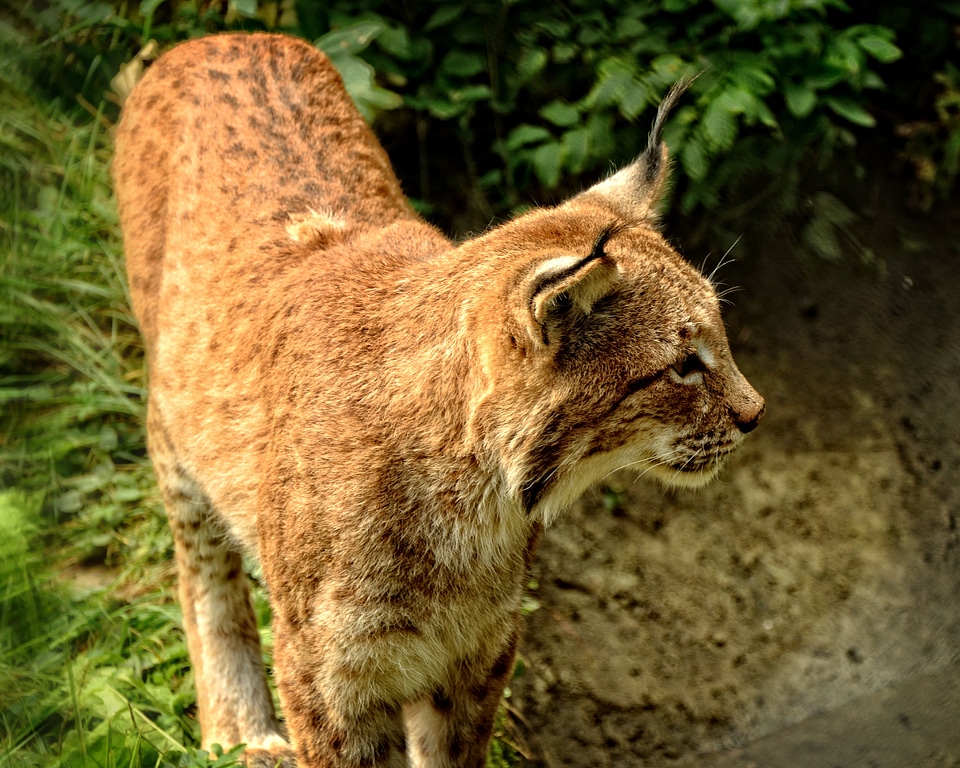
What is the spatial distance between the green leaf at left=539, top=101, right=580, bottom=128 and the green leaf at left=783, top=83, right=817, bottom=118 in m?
0.95

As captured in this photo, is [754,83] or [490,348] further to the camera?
[754,83]

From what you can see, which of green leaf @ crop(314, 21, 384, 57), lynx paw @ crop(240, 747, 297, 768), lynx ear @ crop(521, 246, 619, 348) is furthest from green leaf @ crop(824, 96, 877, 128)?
lynx paw @ crop(240, 747, 297, 768)

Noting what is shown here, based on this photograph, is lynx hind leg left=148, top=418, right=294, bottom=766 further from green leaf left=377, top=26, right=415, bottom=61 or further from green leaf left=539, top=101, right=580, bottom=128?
green leaf left=539, top=101, right=580, bottom=128

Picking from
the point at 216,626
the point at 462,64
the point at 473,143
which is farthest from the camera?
the point at 473,143

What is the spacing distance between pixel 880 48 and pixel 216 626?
368cm

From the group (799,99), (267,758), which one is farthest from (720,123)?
(267,758)

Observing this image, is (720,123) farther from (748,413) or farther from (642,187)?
(748,413)

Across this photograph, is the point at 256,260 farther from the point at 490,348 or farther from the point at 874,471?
the point at 874,471

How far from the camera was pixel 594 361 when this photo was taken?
110 inches

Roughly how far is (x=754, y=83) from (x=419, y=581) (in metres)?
2.90

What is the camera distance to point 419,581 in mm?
2891

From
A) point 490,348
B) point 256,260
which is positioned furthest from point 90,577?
point 490,348

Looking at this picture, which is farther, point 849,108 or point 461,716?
point 849,108

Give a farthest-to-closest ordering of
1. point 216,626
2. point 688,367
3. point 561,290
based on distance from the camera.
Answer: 1. point 216,626
2. point 688,367
3. point 561,290
